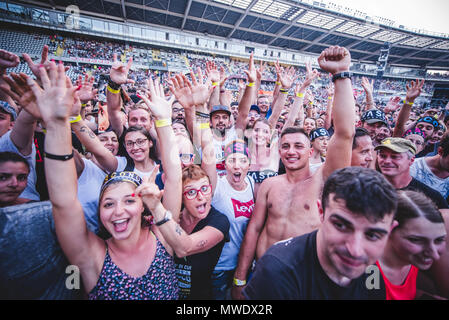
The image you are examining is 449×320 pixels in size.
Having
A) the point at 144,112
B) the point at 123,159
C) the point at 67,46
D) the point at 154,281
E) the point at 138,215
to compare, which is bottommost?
the point at 154,281

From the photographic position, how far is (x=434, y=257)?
145 centimetres

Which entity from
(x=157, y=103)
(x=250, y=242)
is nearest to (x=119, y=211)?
(x=157, y=103)

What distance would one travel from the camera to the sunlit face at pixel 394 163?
2297 millimetres

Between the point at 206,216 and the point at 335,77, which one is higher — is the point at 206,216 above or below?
below

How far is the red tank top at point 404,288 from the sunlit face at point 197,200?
1.57 m

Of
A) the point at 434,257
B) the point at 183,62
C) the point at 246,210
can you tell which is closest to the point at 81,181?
the point at 246,210

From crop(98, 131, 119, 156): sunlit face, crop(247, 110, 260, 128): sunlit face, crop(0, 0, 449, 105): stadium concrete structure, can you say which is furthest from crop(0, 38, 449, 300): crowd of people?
crop(0, 0, 449, 105): stadium concrete structure

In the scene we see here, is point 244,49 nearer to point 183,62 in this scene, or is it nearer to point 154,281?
point 183,62

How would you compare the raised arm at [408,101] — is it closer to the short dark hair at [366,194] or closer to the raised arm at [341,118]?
the raised arm at [341,118]

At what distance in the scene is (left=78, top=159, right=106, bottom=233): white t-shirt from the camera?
206cm

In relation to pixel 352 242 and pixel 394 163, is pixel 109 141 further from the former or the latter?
pixel 394 163

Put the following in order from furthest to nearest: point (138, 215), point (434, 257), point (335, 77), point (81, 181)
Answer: point (81, 181) → point (335, 77) → point (138, 215) → point (434, 257)

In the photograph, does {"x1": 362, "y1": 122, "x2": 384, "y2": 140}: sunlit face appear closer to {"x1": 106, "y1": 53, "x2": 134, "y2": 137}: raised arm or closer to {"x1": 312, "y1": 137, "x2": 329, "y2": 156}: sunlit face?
{"x1": 312, "y1": 137, "x2": 329, "y2": 156}: sunlit face

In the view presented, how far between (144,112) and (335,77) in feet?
10.2
